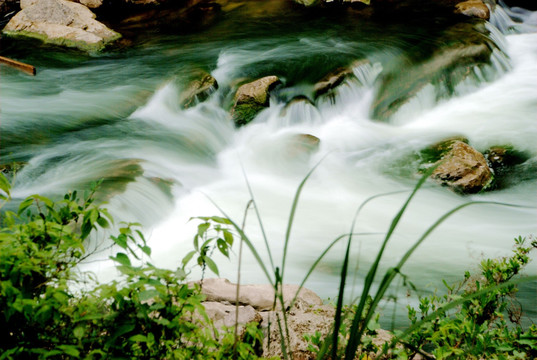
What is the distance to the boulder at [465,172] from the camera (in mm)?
5828

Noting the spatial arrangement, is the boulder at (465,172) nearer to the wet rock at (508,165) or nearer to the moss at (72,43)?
the wet rock at (508,165)

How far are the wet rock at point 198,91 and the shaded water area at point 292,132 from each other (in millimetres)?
94

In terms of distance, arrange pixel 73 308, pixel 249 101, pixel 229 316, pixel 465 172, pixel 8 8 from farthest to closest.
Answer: pixel 8 8 < pixel 249 101 < pixel 465 172 < pixel 229 316 < pixel 73 308

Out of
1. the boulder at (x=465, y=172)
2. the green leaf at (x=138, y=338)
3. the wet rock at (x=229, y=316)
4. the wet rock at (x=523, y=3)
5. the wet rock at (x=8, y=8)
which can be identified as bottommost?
the green leaf at (x=138, y=338)

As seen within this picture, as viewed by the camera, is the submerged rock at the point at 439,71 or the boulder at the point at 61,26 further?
the boulder at the point at 61,26

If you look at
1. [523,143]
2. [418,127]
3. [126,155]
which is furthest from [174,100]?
[523,143]

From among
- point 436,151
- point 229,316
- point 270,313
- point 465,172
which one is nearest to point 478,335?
point 270,313

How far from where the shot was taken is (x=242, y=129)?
7.29 metres

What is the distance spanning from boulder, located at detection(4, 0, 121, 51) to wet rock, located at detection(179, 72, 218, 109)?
8.89ft

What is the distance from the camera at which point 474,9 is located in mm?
10000

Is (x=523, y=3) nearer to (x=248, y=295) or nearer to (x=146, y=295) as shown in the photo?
(x=248, y=295)

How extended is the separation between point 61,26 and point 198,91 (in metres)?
3.85

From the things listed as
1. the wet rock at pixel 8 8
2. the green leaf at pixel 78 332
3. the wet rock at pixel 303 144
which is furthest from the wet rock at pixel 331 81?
the wet rock at pixel 8 8

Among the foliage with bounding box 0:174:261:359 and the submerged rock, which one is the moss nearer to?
the submerged rock
